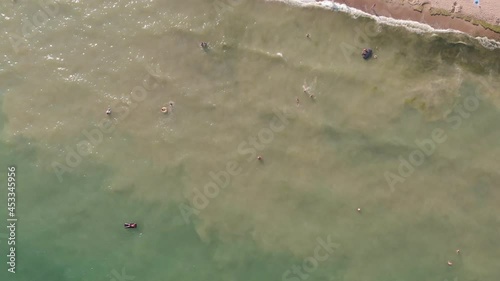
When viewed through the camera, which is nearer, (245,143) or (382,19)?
(382,19)

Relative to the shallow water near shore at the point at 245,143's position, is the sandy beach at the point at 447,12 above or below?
above

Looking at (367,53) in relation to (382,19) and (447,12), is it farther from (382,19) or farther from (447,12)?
(447,12)

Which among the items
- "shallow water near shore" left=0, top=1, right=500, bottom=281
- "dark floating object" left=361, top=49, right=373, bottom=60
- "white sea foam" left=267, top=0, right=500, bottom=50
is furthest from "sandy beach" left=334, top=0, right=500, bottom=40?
"dark floating object" left=361, top=49, right=373, bottom=60

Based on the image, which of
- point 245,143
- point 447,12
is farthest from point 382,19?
point 245,143

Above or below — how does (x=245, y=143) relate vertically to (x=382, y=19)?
below

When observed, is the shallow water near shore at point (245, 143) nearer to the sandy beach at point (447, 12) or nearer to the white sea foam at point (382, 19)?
the white sea foam at point (382, 19)

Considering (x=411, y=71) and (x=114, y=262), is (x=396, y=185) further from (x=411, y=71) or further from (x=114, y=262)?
(x=114, y=262)

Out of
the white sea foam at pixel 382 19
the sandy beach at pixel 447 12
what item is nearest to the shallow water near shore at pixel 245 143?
the white sea foam at pixel 382 19

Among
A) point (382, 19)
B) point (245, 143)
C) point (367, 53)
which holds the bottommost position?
point (245, 143)
